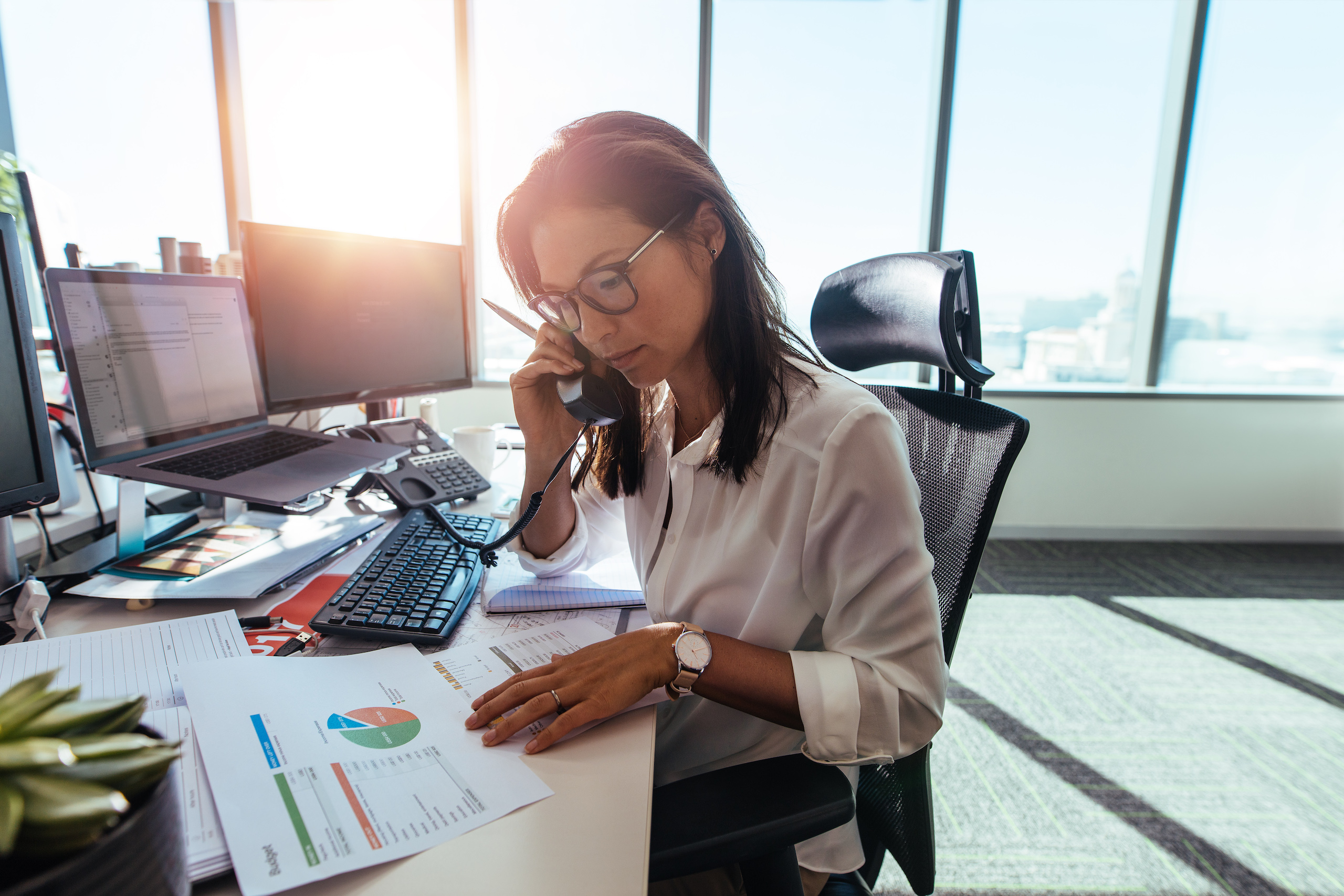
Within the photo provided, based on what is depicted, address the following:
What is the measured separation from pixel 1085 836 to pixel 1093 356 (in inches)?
100

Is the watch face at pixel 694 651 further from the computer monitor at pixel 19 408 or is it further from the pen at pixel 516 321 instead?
the computer monitor at pixel 19 408

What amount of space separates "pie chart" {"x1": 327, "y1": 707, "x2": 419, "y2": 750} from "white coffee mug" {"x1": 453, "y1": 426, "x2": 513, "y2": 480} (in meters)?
0.97

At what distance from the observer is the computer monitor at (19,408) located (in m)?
0.73

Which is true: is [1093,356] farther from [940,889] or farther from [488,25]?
[488,25]

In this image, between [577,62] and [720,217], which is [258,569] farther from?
[577,62]

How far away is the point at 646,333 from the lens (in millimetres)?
813

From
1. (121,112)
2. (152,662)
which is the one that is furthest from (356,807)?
(121,112)

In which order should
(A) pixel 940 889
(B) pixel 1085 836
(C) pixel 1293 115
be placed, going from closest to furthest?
(A) pixel 940 889, (B) pixel 1085 836, (C) pixel 1293 115

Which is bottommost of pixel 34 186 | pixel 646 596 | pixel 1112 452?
pixel 1112 452

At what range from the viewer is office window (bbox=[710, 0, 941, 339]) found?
298 centimetres

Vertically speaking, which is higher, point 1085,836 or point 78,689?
point 78,689

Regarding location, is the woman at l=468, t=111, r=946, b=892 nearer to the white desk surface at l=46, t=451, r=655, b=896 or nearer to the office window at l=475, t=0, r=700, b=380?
the white desk surface at l=46, t=451, r=655, b=896

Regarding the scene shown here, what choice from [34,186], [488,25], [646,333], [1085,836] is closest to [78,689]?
[646,333]

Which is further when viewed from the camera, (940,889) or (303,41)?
(303,41)
